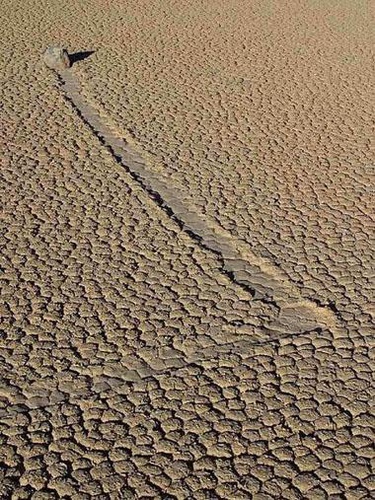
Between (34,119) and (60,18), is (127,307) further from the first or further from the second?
(60,18)

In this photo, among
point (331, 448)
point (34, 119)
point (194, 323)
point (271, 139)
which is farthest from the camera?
point (34, 119)

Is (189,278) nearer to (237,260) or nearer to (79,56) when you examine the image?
(237,260)

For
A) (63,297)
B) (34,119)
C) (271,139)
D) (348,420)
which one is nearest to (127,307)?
(63,297)

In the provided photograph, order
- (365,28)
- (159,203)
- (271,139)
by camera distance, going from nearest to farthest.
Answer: (159,203) < (271,139) < (365,28)

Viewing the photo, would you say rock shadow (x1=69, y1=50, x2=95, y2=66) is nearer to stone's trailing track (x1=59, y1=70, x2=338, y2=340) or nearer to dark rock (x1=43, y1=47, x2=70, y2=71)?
dark rock (x1=43, y1=47, x2=70, y2=71)

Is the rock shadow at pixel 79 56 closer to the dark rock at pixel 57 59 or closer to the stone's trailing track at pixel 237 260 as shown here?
the dark rock at pixel 57 59

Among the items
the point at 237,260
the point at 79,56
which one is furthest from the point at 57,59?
the point at 237,260
